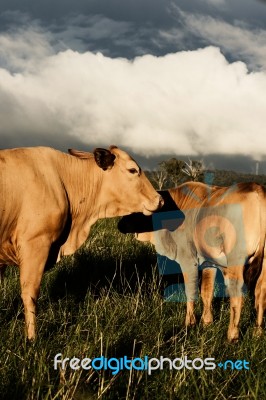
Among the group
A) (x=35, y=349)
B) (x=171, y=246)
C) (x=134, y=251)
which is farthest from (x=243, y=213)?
(x=134, y=251)

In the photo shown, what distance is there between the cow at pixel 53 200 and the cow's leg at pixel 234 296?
1.33 metres

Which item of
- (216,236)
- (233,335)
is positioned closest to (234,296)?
(233,335)

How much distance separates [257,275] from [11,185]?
3143mm

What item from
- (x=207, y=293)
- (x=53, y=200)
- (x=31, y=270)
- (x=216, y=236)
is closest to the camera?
(x=31, y=270)

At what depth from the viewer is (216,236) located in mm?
6012

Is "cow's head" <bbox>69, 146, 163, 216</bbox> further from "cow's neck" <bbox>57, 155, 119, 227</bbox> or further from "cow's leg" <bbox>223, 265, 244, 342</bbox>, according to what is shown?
"cow's leg" <bbox>223, 265, 244, 342</bbox>

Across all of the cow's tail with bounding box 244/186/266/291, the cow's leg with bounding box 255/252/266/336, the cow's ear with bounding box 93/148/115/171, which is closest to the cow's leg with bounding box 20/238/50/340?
the cow's ear with bounding box 93/148/115/171

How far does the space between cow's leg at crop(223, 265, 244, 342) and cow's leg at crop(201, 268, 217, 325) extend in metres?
0.66

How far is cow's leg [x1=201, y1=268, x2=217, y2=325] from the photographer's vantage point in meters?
6.22

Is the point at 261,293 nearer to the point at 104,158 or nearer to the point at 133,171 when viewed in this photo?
the point at 133,171

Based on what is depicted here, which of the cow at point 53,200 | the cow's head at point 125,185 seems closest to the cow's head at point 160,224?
the cow's head at point 125,185

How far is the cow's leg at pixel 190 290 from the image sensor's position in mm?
6017

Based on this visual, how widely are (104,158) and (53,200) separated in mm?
1133

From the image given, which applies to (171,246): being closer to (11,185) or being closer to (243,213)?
(243,213)
